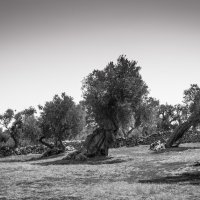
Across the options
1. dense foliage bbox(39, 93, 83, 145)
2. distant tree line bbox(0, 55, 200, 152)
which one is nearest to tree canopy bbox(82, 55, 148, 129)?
distant tree line bbox(0, 55, 200, 152)

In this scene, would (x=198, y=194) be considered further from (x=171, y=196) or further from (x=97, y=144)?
(x=97, y=144)

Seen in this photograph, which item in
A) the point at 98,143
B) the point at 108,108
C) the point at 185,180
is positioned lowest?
the point at 185,180

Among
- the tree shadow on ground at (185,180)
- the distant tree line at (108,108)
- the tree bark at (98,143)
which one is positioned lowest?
the tree shadow on ground at (185,180)

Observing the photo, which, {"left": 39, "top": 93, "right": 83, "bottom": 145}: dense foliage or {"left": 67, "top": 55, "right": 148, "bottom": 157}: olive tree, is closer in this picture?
{"left": 67, "top": 55, "right": 148, "bottom": 157}: olive tree

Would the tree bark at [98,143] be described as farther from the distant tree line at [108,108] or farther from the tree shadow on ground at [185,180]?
the tree shadow on ground at [185,180]

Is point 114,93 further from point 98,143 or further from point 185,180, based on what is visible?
point 185,180

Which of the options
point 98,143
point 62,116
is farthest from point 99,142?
point 62,116

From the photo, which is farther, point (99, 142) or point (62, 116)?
point (62, 116)

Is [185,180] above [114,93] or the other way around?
the other way around

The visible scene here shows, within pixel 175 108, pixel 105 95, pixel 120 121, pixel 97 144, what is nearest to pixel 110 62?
pixel 105 95

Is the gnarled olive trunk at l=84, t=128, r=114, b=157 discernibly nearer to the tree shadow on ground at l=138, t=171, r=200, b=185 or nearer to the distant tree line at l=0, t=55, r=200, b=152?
the distant tree line at l=0, t=55, r=200, b=152

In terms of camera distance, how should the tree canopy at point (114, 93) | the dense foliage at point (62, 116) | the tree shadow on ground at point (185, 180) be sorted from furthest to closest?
the dense foliage at point (62, 116) → the tree canopy at point (114, 93) → the tree shadow on ground at point (185, 180)

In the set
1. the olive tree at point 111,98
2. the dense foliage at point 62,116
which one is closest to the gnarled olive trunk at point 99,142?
the olive tree at point 111,98

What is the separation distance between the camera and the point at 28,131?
87500 millimetres
